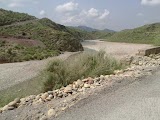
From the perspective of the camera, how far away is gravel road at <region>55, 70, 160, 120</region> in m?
6.57

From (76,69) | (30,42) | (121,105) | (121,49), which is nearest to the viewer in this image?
(121,105)

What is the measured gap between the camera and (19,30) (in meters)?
65.1

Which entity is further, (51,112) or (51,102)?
(51,102)

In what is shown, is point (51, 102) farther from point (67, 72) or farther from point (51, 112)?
point (67, 72)

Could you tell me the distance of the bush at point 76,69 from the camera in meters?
11.1

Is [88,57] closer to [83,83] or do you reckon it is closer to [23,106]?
[83,83]

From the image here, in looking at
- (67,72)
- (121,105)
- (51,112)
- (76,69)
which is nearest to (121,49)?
(76,69)

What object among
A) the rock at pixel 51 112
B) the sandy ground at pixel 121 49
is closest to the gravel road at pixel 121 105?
the rock at pixel 51 112

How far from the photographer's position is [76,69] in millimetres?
11711

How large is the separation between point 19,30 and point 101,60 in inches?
2127

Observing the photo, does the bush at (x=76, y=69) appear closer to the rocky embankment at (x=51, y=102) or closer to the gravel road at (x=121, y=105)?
Answer: the rocky embankment at (x=51, y=102)

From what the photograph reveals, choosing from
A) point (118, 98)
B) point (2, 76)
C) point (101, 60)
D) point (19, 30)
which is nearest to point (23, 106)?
point (118, 98)

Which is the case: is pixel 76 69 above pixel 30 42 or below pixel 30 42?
above

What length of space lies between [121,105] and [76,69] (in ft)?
15.1
